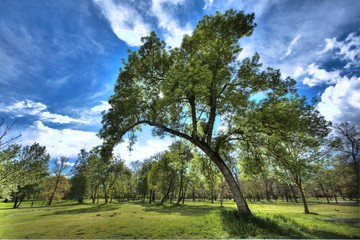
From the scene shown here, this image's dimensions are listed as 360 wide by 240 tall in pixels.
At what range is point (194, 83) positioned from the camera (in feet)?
35.5

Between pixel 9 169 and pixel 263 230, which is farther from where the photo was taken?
pixel 9 169

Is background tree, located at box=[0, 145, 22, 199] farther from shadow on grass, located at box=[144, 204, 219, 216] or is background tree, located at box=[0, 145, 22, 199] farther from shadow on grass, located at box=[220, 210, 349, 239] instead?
shadow on grass, located at box=[144, 204, 219, 216]

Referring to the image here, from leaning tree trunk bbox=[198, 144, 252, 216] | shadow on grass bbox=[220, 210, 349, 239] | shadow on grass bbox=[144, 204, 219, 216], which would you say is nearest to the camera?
shadow on grass bbox=[220, 210, 349, 239]

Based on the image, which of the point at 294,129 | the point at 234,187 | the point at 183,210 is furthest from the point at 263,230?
the point at 183,210

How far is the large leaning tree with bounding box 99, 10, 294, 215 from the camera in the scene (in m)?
11.7

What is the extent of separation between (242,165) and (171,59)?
10.5 m

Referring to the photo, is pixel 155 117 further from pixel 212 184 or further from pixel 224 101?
pixel 212 184

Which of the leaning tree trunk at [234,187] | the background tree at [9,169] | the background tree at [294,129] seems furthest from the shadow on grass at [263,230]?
the background tree at [9,169]

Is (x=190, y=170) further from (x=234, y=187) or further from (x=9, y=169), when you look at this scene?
(x=9, y=169)

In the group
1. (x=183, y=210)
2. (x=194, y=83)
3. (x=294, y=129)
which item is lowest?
(x=183, y=210)

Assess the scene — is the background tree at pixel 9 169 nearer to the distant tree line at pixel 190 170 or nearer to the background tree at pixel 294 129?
the distant tree line at pixel 190 170

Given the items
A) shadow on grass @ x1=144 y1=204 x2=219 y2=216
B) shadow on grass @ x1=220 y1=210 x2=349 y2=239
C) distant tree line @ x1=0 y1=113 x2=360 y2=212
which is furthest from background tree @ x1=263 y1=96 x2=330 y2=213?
shadow on grass @ x1=144 y1=204 x2=219 y2=216

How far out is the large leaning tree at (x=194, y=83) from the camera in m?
11.7

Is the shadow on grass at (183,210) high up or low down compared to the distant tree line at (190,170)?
down
